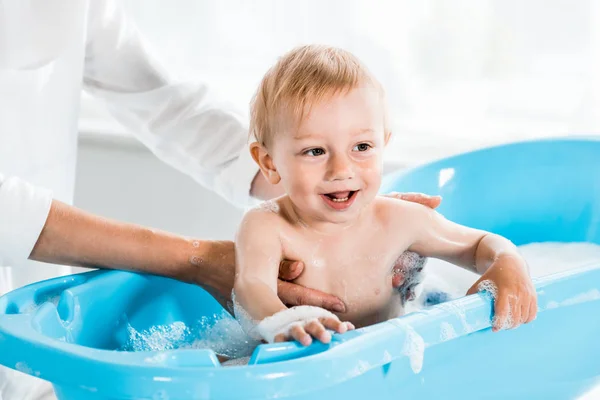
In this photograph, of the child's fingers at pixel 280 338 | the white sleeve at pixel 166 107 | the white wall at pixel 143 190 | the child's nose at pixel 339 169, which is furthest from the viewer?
the white wall at pixel 143 190

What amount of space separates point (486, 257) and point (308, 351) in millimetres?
377

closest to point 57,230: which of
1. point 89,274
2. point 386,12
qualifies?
point 89,274

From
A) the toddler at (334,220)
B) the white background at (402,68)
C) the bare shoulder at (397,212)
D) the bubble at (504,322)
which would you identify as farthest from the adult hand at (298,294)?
the white background at (402,68)

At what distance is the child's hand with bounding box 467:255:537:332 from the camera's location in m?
0.93

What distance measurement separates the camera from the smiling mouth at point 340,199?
1029mm

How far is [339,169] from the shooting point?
1003 millimetres

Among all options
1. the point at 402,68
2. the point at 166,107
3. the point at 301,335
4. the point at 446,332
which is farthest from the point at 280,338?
the point at 402,68

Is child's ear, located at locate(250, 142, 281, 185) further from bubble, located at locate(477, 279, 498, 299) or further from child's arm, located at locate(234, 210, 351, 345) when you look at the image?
bubble, located at locate(477, 279, 498, 299)

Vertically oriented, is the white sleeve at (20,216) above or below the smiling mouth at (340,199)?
below

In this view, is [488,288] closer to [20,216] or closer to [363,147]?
[363,147]

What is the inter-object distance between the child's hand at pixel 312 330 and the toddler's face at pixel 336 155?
8.2 inches

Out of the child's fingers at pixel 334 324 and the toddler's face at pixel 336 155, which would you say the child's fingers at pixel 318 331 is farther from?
the toddler's face at pixel 336 155

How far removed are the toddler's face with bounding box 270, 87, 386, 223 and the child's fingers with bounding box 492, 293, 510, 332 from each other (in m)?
0.20

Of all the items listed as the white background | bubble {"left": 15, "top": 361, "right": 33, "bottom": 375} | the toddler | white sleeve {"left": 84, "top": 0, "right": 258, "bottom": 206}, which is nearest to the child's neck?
the toddler
